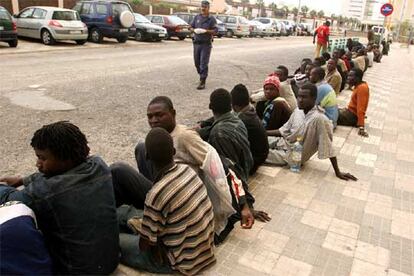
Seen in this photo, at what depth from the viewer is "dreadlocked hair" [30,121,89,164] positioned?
2402 mm

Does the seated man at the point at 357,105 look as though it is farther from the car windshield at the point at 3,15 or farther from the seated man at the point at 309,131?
the car windshield at the point at 3,15

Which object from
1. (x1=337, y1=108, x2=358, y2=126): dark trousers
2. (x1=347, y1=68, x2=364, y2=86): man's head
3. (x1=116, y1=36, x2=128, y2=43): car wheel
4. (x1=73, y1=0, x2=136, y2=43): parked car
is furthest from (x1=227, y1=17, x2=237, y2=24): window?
(x1=347, y1=68, x2=364, y2=86): man's head

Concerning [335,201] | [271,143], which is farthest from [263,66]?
[335,201]

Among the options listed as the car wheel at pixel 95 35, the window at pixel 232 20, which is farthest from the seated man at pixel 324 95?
the window at pixel 232 20

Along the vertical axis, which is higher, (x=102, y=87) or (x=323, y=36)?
(x=323, y=36)

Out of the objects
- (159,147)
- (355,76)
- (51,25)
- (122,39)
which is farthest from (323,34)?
(159,147)

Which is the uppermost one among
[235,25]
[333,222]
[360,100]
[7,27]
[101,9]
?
[101,9]

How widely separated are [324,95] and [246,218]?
360 centimetres

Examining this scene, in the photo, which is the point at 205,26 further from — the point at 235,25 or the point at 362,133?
the point at 235,25

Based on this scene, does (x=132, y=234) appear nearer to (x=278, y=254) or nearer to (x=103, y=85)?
(x=278, y=254)

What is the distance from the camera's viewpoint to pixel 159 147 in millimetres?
2541

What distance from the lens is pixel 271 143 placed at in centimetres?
541

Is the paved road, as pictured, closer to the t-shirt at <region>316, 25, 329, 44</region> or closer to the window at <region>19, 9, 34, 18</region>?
the window at <region>19, 9, 34, 18</region>

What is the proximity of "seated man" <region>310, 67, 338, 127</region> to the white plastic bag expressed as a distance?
353 centimetres
